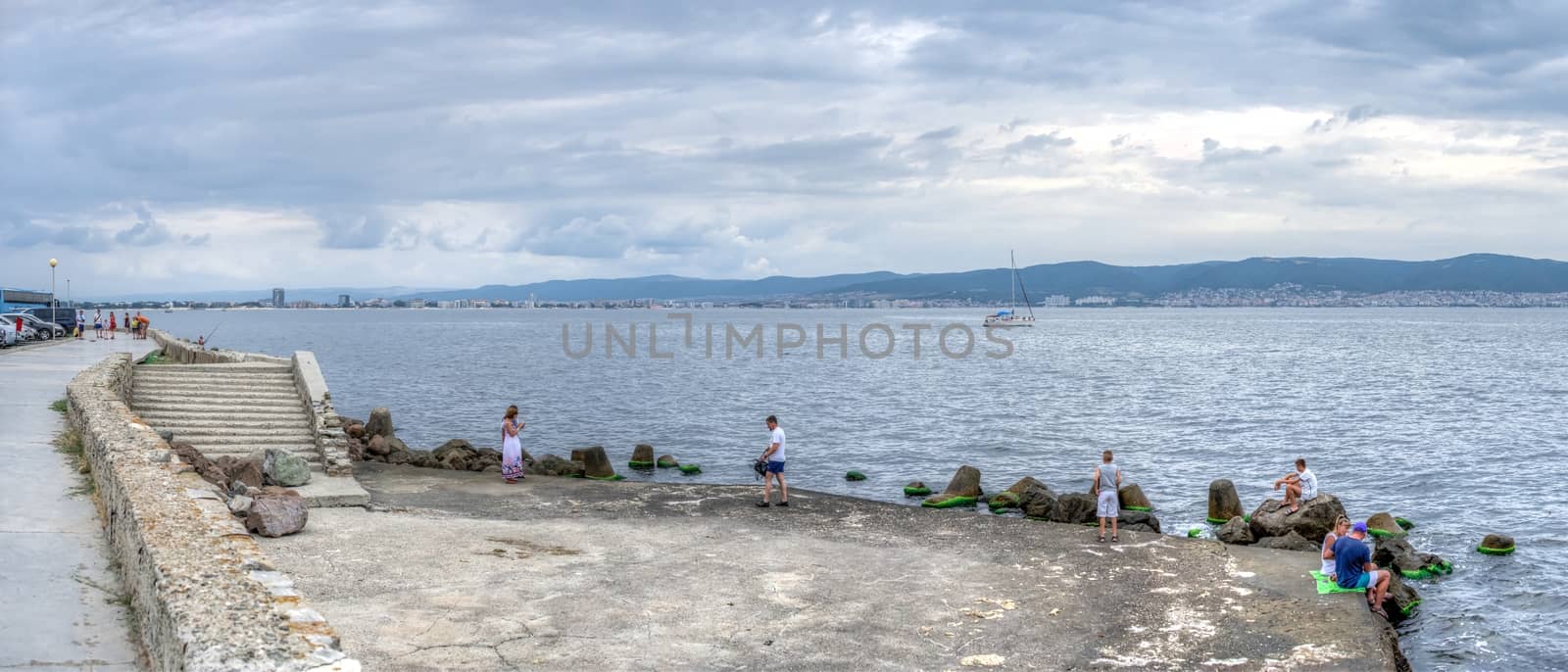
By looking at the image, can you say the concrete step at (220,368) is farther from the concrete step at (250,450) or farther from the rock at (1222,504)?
the rock at (1222,504)

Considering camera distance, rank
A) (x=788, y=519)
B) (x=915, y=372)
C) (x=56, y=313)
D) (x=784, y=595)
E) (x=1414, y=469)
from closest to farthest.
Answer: (x=784, y=595) → (x=788, y=519) → (x=1414, y=469) → (x=56, y=313) → (x=915, y=372)

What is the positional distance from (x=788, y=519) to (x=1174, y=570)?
6693mm

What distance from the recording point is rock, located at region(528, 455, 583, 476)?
28891 mm

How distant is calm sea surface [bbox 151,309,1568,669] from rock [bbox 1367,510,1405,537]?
0.53 m

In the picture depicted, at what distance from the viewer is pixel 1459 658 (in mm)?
16875

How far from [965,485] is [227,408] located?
54.3ft

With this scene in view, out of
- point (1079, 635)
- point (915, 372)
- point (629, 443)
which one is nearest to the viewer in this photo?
point (1079, 635)

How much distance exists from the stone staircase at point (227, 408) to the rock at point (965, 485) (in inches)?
551

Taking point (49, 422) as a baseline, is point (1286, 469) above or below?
below

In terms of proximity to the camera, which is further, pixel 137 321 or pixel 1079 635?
pixel 137 321

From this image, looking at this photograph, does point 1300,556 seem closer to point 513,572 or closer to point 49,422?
point 513,572

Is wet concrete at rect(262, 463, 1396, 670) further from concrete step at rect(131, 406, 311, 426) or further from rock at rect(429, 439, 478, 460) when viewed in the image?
rock at rect(429, 439, 478, 460)

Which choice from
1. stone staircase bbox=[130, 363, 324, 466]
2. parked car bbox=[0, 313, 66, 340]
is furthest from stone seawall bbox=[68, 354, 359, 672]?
parked car bbox=[0, 313, 66, 340]

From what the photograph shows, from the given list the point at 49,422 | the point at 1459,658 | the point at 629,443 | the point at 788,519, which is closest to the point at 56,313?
the point at 629,443
